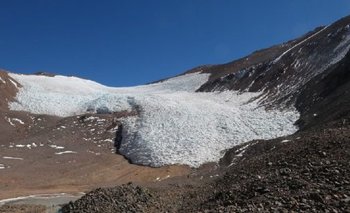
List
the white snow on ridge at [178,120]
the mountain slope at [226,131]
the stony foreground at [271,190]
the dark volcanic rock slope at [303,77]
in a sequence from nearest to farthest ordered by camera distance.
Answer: the stony foreground at [271,190] → the mountain slope at [226,131] → the white snow on ridge at [178,120] → the dark volcanic rock slope at [303,77]

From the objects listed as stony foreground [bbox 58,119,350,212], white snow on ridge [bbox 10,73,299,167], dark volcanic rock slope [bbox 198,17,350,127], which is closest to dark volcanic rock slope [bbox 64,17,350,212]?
stony foreground [bbox 58,119,350,212]

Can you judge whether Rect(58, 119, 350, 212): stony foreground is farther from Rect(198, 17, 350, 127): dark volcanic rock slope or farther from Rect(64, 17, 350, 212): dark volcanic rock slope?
Rect(198, 17, 350, 127): dark volcanic rock slope

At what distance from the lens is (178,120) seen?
54.6 meters

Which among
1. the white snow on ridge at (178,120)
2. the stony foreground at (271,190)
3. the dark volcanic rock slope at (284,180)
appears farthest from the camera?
the white snow on ridge at (178,120)

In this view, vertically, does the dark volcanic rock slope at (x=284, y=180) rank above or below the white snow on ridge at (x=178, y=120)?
below

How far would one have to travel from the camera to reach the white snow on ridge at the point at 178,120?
45.3 m

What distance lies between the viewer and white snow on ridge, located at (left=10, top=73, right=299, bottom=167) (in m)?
45.3

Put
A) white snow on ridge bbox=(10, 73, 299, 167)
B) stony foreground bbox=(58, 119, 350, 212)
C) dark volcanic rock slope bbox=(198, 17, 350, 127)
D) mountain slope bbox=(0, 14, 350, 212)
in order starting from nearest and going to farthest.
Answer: stony foreground bbox=(58, 119, 350, 212), mountain slope bbox=(0, 14, 350, 212), white snow on ridge bbox=(10, 73, 299, 167), dark volcanic rock slope bbox=(198, 17, 350, 127)

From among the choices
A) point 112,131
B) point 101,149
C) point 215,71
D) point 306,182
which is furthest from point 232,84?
point 306,182

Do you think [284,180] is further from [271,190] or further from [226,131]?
[226,131]

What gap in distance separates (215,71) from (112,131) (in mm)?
41698

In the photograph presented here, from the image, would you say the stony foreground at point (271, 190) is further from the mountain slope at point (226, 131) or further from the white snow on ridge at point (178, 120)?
the white snow on ridge at point (178, 120)

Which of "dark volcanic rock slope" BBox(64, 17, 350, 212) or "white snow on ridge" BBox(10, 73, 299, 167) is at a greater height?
"white snow on ridge" BBox(10, 73, 299, 167)

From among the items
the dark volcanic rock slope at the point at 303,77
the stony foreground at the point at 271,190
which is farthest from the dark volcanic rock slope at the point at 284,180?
the dark volcanic rock slope at the point at 303,77
